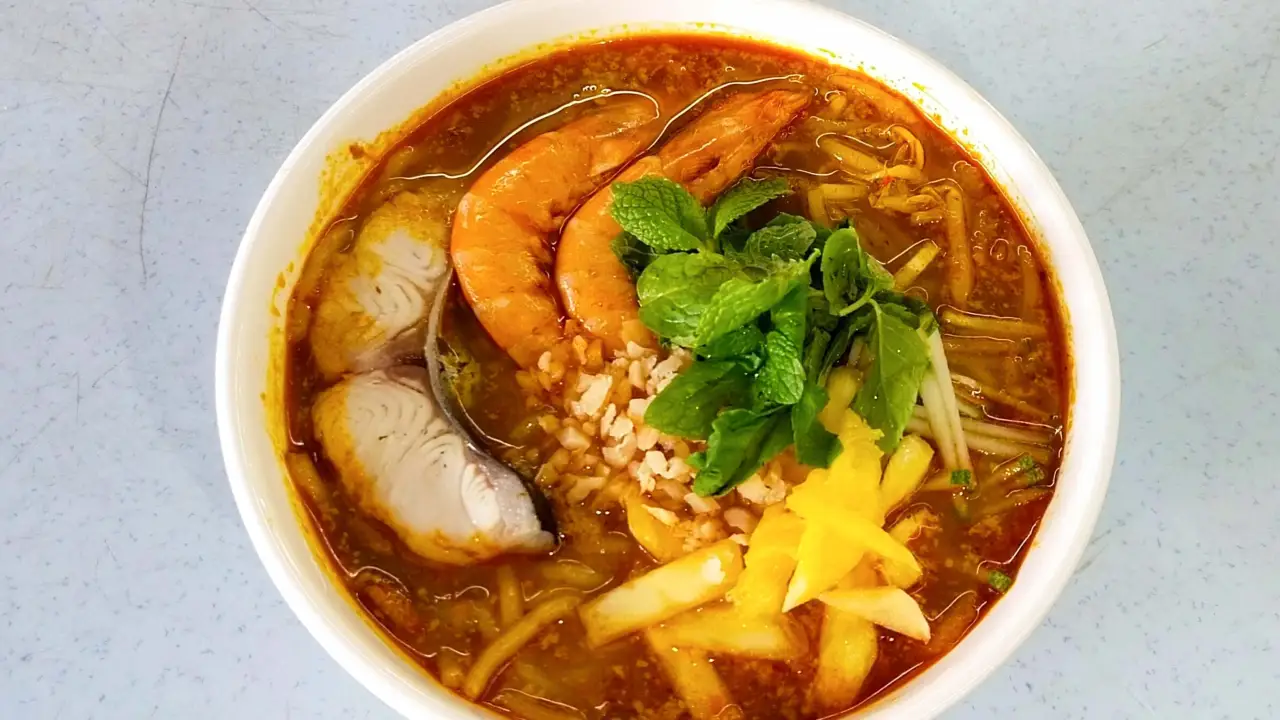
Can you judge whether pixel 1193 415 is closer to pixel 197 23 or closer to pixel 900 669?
pixel 900 669

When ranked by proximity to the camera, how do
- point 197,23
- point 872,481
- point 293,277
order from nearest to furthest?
1. point 872,481
2. point 293,277
3. point 197,23

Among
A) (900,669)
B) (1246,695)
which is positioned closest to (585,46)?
(900,669)

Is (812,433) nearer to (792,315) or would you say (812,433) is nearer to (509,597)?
(792,315)

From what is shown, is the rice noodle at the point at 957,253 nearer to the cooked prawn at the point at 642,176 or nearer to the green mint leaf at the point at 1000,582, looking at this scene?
the cooked prawn at the point at 642,176

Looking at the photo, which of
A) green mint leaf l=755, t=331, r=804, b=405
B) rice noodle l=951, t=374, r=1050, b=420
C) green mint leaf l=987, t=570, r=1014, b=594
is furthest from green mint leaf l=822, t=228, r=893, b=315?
green mint leaf l=987, t=570, r=1014, b=594

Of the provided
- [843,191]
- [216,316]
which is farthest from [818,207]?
[216,316]

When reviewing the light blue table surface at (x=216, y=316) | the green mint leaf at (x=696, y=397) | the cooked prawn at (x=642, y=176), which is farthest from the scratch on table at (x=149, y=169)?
the green mint leaf at (x=696, y=397)
